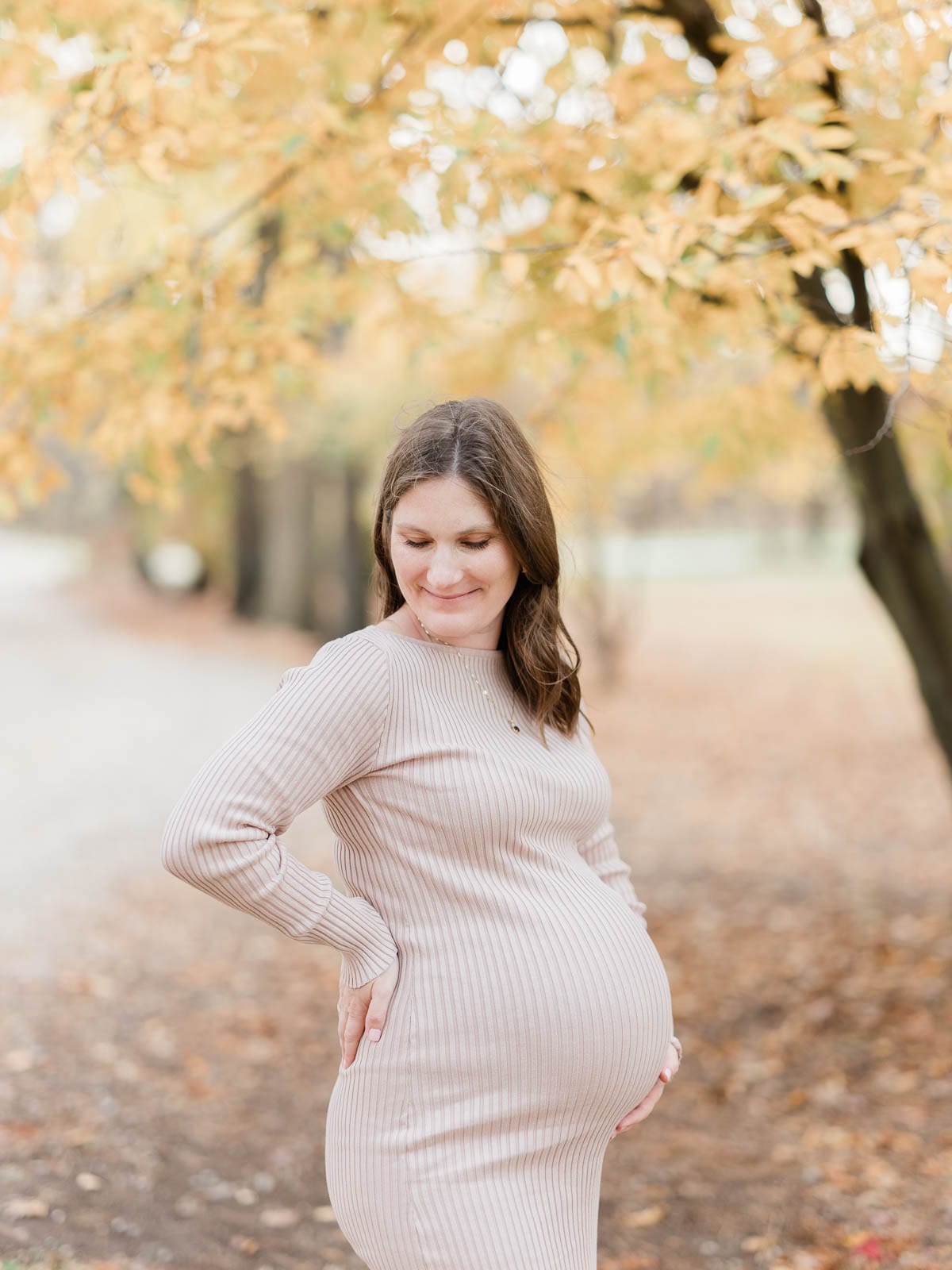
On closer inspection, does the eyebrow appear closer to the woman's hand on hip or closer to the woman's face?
the woman's face

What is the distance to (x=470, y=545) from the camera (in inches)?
77.4

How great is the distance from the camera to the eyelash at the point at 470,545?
6.45ft

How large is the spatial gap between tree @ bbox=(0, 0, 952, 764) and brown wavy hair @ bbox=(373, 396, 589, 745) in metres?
0.97

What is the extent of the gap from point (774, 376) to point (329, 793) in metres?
2.84

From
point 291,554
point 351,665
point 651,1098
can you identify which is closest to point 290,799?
point 351,665

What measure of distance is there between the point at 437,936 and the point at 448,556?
1.94 feet

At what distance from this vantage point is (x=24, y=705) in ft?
40.4

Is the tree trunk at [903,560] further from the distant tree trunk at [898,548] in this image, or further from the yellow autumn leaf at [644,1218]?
the yellow autumn leaf at [644,1218]

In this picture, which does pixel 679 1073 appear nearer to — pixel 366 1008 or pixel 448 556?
pixel 366 1008

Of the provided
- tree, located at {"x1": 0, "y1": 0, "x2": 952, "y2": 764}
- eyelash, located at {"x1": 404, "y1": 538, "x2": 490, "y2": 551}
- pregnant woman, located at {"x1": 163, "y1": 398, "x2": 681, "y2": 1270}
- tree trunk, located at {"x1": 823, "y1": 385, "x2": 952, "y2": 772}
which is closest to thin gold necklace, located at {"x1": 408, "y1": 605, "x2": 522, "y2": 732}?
pregnant woman, located at {"x1": 163, "y1": 398, "x2": 681, "y2": 1270}

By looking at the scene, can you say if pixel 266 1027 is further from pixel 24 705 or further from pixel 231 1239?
pixel 24 705

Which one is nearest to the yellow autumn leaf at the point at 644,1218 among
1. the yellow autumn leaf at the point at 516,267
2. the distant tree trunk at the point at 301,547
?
the yellow autumn leaf at the point at 516,267

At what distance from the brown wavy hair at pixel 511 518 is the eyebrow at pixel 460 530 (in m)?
0.02

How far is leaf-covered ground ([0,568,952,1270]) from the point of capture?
11.7ft
